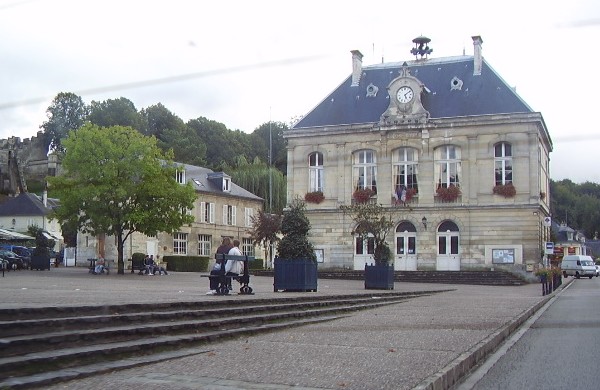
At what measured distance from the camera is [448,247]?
48750 millimetres

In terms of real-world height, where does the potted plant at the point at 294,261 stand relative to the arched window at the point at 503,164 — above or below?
below

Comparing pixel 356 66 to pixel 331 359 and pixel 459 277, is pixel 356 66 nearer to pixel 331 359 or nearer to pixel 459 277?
pixel 459 277

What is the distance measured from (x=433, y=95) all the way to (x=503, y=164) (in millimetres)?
7343

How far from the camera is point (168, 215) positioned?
41.2 metres

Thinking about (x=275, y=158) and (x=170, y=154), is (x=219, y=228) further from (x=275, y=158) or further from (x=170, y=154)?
(x=275, y=158)

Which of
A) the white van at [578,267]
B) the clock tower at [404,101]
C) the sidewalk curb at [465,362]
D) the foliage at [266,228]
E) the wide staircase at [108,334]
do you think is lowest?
the white van at [578,267]

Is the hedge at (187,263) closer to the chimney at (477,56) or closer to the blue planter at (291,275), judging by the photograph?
the chimney at (477,56)

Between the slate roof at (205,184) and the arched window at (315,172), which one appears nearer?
the arched window at (315,172)

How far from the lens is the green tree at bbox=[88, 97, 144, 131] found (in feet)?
295

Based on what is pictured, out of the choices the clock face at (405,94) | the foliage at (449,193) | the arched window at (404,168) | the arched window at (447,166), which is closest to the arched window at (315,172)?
the arched window at (404,168)

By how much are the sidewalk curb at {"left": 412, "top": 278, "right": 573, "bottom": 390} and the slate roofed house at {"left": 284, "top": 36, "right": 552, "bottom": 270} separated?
33.3 metres

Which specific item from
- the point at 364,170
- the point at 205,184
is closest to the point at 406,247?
the point at 364,170

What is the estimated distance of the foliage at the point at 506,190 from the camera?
4712 cm

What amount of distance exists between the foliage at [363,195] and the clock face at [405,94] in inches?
260
